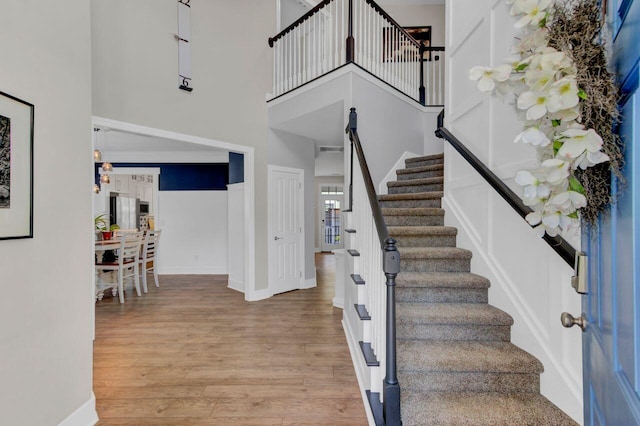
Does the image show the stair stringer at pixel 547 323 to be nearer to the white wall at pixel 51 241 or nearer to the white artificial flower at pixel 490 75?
the white artificial flower at pixel 490 75

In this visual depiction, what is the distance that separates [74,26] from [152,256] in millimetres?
4192

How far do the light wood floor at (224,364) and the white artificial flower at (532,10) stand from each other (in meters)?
2.07

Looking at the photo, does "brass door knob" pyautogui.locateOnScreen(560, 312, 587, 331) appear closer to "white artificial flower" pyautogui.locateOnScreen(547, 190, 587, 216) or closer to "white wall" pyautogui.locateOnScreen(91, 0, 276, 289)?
"white artificial flower" pyautogui.locateOnScreen(547, 190, 587, 216)

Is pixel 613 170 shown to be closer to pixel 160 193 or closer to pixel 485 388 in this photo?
pixel 485 388

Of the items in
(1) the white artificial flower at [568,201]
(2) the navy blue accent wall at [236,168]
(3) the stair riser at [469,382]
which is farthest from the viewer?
(2) the navy blue accent wall at [236,168]

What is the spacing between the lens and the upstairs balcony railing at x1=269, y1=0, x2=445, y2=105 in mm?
3520

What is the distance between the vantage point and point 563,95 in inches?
22.4

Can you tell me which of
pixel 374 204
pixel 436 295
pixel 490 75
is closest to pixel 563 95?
pixel 490 75

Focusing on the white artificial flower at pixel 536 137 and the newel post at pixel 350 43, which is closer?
the white artificial flower at pixel 536 137

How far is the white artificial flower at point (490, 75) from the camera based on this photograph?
67cm

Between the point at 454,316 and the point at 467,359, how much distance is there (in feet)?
0.92

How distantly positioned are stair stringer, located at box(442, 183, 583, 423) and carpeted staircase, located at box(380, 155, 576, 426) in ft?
0.16

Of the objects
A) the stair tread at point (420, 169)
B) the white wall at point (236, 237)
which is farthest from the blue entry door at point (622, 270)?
the white wall at point (236, 237)

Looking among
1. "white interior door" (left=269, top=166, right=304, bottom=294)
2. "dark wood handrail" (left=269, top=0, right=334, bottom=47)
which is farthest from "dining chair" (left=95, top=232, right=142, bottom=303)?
"dark wood handrail" (left=269, top=0, right=334, bottom=47)
